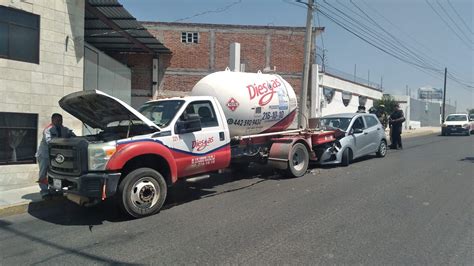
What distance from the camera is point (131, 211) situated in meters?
6.73

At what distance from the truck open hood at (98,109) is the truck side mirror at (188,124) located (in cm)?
49

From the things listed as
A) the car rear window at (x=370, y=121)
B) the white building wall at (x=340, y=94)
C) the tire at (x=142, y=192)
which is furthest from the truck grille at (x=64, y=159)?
the white building wall at (x=340, y=94)

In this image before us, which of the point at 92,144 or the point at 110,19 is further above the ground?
the point at 110,19

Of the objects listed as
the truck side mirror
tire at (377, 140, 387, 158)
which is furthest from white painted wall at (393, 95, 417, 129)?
the truck side mirror

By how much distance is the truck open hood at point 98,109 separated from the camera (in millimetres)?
6883

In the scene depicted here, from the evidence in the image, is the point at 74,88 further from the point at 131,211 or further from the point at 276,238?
the point at 276,238

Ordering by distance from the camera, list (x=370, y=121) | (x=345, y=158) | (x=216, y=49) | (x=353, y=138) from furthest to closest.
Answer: (x=216, y=49), (x=370, y=121), (x=353, y=138), (x=345, y=158)

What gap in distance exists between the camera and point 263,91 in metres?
10.1

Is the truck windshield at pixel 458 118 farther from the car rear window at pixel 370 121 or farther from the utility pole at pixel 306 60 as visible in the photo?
the car rear window at pixel 370 121

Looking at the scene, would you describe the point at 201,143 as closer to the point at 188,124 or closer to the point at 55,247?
the point at 188,124

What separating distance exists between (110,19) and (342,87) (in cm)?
2016

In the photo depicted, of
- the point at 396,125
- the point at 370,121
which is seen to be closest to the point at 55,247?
the point at 370,121

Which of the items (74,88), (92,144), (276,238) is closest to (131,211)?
(92,144)

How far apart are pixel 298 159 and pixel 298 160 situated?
0.09ft
